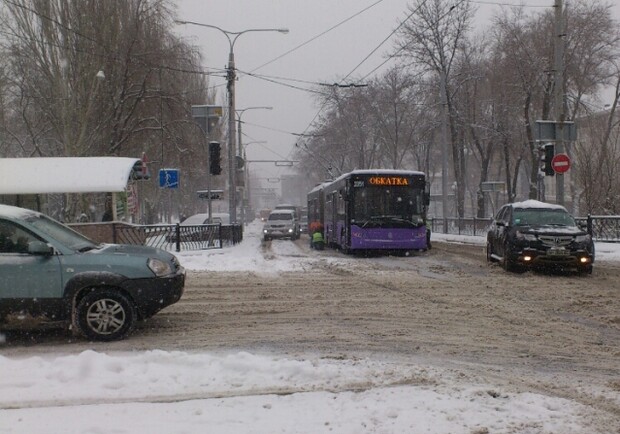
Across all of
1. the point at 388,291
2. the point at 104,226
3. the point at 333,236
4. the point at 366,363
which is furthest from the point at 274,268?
the point at 366,363

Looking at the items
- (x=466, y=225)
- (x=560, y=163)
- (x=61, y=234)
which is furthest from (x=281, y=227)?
(x=61, y=234)

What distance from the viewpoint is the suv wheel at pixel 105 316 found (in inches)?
297

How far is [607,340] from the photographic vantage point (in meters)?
7.44

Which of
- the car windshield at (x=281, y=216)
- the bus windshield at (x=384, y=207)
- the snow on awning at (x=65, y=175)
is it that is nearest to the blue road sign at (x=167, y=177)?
the snow on awning at (x=65, y=175)

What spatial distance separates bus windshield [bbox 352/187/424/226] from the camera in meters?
20.4

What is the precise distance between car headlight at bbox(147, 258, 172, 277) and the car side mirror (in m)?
1.18

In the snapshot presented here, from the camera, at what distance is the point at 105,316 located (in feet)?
24.9

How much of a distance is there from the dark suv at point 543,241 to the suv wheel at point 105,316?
9.73 metres

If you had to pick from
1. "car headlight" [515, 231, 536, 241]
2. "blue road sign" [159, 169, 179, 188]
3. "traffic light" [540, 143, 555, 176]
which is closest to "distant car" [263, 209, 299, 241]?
"blue road sign" [159, 169, 179, 188]

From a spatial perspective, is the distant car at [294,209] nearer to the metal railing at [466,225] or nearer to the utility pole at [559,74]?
the metal railing at [466,225]

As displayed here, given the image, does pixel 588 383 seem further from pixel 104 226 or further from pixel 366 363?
pixel 104 226

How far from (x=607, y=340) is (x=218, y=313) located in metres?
5.35

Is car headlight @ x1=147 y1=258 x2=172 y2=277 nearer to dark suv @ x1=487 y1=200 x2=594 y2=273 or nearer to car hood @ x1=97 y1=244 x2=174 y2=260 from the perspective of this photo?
car hood @ x1=97 y1=244 x2=174 y2=260

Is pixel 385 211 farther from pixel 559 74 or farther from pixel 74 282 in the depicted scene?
pixel 74 282
